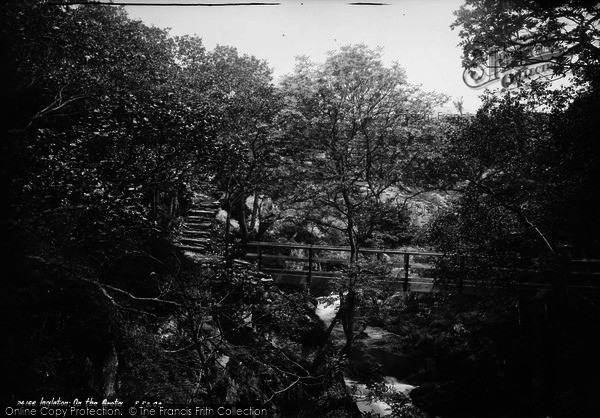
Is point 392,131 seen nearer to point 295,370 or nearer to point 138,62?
point 295,370

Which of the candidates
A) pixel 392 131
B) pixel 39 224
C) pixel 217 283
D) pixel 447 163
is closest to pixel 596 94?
pixel 447 163

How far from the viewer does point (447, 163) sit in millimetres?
8648

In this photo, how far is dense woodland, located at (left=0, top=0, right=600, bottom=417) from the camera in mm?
5016

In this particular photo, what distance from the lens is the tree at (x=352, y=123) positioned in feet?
30.9

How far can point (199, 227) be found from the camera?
1421cm

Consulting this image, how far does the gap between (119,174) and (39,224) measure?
4.93 feet

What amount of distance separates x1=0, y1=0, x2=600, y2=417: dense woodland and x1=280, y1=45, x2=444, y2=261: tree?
0.06 metres

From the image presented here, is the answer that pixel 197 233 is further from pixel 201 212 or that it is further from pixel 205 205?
pixel 205 205

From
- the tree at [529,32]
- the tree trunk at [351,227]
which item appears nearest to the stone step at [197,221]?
the tree trunk at [351,227]

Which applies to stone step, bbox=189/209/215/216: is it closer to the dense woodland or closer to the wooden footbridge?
the dense woodland

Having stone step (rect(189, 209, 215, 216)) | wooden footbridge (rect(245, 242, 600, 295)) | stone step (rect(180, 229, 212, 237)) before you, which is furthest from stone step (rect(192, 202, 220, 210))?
wooden footbridge (rect(245, 242, 600, 295))

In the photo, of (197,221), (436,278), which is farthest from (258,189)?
(436,278)

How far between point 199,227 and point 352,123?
8.12 meters

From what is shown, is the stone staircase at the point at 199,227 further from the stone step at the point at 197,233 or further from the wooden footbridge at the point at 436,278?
the wooden footbridge at the point at 436,278
